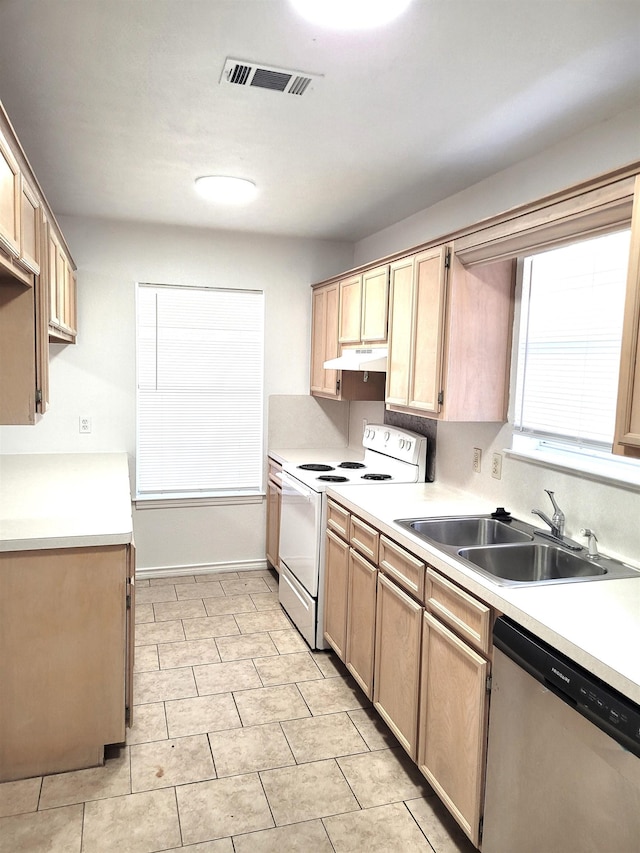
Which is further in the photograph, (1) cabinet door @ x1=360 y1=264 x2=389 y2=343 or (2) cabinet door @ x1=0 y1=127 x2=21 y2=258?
(1) cabinet door @ x1=360 y1=264 x2=389 y2=343

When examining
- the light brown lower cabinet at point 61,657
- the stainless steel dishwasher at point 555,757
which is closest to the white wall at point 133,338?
the light brown lower cabinet at point 61,657

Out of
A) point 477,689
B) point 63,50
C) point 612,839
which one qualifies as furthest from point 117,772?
point 63,50

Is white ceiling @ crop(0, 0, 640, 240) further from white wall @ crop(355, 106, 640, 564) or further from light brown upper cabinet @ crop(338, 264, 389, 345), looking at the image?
light brown upper cabinet @ crop(338, 264, 389, 345)

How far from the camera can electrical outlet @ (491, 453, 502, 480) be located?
2842 millimetres

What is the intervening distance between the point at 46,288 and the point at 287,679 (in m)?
2.13

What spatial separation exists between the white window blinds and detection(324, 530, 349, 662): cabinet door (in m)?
1.07

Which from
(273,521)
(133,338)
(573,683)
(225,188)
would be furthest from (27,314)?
(273,521)

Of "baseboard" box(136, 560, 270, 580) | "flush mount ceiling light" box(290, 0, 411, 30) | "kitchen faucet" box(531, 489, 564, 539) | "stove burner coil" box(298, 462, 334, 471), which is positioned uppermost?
"flush mount ceiling light" box(290, 0, 411, 30)

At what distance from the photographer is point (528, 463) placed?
8.68 ft

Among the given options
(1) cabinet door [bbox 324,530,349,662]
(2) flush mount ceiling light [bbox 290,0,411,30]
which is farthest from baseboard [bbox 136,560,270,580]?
(2) flush mount ceiling light [bbox 290,0,411,30]

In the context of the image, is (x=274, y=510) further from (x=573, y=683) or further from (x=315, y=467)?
(x=573, y=683)

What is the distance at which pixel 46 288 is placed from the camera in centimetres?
244

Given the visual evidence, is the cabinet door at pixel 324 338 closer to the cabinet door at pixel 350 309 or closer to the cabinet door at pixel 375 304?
the cabinet door at pixel 350 309

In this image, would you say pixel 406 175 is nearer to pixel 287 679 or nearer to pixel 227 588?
pixel 287 679
